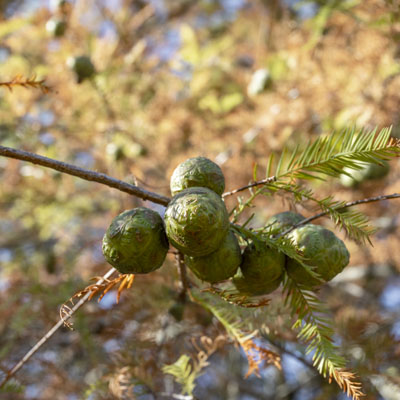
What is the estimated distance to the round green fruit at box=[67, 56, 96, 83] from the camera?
132 inches

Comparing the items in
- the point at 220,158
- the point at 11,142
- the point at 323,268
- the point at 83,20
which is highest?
the point at 83,20

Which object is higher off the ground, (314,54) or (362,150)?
(314,54)

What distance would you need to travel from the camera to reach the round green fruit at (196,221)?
1.15 meters

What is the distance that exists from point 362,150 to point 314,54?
2480mm

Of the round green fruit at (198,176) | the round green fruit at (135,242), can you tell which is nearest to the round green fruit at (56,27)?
the round green fruit at (198,176)

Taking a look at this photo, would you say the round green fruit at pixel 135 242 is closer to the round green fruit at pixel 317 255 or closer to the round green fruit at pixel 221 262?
the round green fruit at pixel 221 262

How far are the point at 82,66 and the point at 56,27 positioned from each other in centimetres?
95

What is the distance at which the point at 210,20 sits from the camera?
6.86 metres

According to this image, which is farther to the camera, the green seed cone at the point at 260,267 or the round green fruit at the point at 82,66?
the round green fruit at the point at 82,66

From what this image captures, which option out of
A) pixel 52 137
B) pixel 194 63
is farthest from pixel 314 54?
pixel 52 137

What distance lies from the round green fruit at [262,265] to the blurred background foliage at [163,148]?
0.49 m

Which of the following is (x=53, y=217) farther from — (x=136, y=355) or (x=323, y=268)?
(x=323, y=268)

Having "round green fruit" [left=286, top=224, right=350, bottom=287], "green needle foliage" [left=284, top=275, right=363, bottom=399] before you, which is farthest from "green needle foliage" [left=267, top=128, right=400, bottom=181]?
"green needle foliage" [left=284, top=275, right=363, bottom=399]

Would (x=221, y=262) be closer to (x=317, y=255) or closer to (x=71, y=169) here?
(x=317, y=255)
